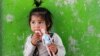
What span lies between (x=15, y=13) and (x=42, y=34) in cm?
24

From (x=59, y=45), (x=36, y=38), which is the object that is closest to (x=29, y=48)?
(x=36, y=38)

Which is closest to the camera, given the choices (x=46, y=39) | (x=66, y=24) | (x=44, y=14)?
(x=46, y=39)

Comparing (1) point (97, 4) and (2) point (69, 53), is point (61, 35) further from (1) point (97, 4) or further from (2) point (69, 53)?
(1) point (97, 4)

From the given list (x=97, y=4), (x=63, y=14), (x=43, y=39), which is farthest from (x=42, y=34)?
(x=97, y=4)

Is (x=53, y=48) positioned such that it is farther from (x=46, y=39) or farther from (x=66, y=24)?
(x=66, y=24)

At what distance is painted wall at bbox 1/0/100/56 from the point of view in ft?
8.17

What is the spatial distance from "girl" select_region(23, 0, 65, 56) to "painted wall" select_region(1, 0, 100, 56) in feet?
0.24

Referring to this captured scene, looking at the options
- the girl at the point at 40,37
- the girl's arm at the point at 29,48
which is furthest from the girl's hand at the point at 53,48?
the girl's arm at the point at 29,48

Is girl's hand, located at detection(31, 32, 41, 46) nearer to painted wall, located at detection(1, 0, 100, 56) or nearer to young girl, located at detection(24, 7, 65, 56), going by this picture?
young girl, located at detection(24, 7, 65, 56)

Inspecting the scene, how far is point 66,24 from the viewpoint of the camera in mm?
2498

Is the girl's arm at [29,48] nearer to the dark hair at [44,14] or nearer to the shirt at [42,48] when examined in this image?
the shirt at [42,48]

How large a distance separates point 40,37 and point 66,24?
0.70 ft

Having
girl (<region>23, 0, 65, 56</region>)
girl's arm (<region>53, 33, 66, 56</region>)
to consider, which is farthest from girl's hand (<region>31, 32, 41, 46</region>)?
girl's arm (<region>53, 33, 66, 56</region>)

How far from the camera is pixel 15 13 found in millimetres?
2492
